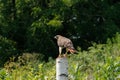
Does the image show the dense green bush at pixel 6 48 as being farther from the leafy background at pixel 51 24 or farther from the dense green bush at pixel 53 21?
the dense green bush at pixel 53 21

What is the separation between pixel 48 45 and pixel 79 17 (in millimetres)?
1871

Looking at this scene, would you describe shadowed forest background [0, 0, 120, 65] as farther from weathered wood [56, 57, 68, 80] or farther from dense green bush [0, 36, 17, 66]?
weathered wood [56, 57, 68, 80]

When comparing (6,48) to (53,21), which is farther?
(6,48)

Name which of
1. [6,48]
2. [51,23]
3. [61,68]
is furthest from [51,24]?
[61,68]

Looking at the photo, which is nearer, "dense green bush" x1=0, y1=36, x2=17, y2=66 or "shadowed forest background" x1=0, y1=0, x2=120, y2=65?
"dense green bush" x1=0, y1=36, x2=17, y2=66

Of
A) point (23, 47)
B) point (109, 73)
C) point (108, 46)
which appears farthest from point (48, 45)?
point (109, 73)

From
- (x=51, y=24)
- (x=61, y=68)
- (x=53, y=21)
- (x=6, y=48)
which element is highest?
(x=53, y=21)

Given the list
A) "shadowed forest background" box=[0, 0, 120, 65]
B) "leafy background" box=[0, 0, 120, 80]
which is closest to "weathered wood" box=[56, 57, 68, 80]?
"leafy background" box=[0, 0, 120, 80]

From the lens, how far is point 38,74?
8875 millimetres

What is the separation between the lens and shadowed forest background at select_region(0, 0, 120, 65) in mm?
22562

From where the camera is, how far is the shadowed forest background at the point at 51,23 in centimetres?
2256

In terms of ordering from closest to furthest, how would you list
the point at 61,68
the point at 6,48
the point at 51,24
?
the point at 61,68 < the point at 51,24 < the point at 6,48

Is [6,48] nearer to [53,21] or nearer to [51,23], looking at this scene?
[51,23]

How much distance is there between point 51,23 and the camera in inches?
890
